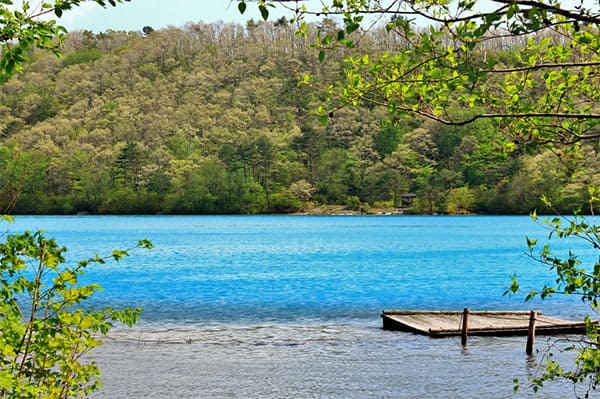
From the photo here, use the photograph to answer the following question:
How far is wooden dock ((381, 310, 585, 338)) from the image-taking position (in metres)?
19.3

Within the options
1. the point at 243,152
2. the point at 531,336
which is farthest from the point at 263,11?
the point at 243,152

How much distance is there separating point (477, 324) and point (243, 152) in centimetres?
10249

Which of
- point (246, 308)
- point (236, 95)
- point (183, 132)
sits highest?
point (236, 95)

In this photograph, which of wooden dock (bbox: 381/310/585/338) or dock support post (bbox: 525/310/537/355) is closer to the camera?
dock support post (bbox: 525/310/537/355)

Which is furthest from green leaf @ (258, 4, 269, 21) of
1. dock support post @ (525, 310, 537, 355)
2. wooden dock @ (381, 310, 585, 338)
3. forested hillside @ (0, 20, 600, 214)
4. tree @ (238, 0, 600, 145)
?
forested hillside @ (0, 20, 600, 214)

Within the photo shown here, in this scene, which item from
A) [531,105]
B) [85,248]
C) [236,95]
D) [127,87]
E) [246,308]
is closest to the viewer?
[531,105]

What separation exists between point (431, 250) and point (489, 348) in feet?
131

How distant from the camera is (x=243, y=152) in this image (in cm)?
12125

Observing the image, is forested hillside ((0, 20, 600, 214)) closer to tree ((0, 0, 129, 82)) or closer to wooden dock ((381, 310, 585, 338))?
wooden dock ((381, 310, 585, 338))

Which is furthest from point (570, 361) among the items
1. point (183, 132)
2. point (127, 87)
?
point (127, 87)

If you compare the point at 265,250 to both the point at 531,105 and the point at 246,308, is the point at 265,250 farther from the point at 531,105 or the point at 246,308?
the point at 531,105

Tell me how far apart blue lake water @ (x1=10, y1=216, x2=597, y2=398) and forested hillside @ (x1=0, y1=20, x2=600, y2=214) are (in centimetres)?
4086

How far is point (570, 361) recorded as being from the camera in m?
17.0

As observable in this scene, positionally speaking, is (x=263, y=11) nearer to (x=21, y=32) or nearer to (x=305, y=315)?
(x=21, y=32)
